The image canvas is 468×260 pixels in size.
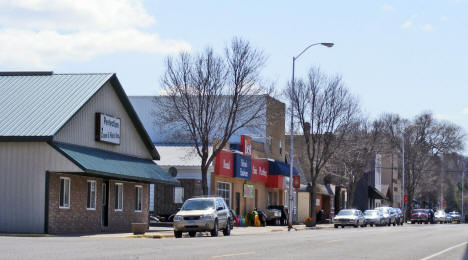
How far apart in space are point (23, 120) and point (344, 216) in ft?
95.4

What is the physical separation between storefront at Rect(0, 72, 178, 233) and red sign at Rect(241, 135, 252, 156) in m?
11.9

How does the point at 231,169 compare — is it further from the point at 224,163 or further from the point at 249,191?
the point at 249,191

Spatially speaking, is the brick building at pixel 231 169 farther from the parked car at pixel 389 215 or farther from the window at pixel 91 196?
the window at pixel 91 196

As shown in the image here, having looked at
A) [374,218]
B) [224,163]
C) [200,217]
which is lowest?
[374,218]

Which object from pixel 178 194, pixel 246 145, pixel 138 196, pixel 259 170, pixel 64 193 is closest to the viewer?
pixel 64 193

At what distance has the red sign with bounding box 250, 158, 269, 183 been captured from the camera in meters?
56.8

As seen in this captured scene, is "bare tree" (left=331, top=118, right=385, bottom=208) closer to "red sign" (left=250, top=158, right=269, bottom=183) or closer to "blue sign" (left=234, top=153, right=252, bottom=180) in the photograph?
"red sign" (left=250, top=158, right=269, bottom=183)

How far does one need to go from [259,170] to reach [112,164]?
75.9ft

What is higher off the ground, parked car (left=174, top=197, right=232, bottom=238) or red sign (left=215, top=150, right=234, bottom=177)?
red sign (left=215, top=150, right=234, bottom=177)

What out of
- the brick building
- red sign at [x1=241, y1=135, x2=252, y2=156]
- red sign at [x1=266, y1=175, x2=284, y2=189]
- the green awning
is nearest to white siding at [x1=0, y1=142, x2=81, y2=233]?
the green awning

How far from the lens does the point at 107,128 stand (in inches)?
1513

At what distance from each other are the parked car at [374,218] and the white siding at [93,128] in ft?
80.7

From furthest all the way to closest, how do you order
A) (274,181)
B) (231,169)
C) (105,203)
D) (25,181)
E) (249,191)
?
(274,181) < (249,191) < (231,169) < (105,203) < (25,181)

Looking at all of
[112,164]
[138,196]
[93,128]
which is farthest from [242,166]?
[112,164]
